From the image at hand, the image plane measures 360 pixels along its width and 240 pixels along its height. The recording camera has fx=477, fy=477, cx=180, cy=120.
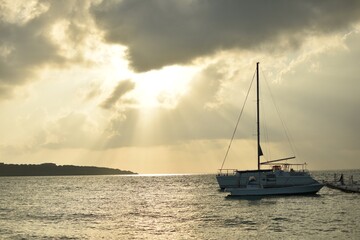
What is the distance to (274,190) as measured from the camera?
2899 inches

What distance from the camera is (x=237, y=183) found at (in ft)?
297

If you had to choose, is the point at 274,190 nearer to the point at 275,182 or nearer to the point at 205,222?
the point at 275,182

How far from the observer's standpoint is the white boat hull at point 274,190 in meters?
72.8

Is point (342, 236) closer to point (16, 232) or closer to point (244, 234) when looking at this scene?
point (244, 234)

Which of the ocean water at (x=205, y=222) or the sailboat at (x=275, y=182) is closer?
the ocean water at (x=205, y=222)

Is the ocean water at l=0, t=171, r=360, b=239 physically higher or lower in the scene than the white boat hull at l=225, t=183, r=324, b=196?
lower

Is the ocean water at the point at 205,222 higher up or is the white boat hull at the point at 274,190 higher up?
the white boat hull at the point at 274,190

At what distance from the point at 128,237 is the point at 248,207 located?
86.4 feet

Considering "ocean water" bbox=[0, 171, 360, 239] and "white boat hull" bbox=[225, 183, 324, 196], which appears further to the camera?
"white boat hull" bbox=[225, 183, 324, 196]

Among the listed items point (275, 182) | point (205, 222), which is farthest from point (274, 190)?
point (205, 222)

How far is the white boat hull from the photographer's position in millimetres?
72750

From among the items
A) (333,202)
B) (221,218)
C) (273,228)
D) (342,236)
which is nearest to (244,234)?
(273,228)

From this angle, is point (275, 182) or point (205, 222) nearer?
point (205, 222)

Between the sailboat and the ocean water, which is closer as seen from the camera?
the ocean water
